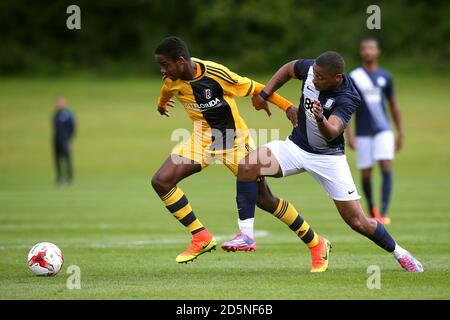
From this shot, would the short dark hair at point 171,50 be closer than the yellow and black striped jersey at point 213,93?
Yes

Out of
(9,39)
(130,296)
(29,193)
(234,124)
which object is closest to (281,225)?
(234,124)

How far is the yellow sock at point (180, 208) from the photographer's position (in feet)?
33.2

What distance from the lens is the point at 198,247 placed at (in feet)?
32.7

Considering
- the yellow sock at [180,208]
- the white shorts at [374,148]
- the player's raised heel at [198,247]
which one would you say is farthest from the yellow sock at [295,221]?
the white shorts at [374,148]

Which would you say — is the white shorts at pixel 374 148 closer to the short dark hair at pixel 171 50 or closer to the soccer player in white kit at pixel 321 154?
the soccer player in white kit at pixel 321 154

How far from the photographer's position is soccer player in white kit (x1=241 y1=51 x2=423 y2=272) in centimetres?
898

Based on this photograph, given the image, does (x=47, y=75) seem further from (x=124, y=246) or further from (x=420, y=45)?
(x=124, y=246)

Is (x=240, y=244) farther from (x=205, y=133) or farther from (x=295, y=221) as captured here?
(x=205, y=133)

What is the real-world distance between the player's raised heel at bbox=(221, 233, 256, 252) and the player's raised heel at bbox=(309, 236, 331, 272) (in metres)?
0.84

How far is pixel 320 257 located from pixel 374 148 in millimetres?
6501

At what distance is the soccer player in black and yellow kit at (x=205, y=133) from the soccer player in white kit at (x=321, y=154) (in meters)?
0.31

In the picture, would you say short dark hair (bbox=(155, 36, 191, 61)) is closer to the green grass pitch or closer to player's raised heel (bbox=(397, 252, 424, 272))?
the green grass pitch

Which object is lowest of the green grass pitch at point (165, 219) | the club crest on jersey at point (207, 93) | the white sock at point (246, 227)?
the green grass pitch at point (165, 219)

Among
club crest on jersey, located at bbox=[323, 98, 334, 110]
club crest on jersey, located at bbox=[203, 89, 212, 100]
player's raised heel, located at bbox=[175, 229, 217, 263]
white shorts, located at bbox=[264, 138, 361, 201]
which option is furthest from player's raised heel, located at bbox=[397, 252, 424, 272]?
club crest on jersey, located at bbox=[203, 89, 212, 100]
